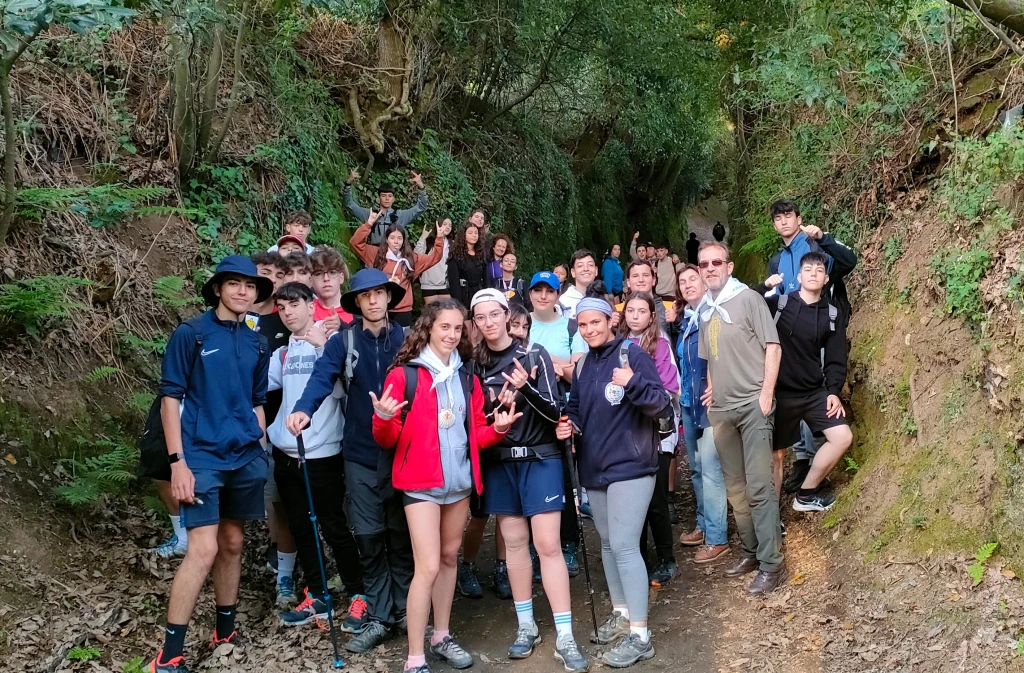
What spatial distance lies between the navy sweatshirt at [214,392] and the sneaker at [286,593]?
1.36 meters

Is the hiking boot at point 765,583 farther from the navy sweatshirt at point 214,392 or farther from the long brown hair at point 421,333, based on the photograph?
the navy sweatshirt at point 214,392

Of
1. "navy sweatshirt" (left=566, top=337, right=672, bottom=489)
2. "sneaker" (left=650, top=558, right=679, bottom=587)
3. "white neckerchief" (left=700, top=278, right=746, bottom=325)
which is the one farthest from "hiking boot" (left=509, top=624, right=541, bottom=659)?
"white neckerchief" (left=700, top=278, right=746, bottom=325)

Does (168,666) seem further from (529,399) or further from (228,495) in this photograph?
(529,399)

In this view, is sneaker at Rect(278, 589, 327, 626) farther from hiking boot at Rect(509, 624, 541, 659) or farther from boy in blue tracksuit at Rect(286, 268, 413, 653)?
hiking boot at Rect(509, 624, 541, 659)

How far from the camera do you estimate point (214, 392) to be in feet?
15.4

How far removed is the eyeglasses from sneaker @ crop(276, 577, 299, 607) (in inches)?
98.6

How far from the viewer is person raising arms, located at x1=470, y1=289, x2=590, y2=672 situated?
485 centimetres

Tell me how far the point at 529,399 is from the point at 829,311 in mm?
2824

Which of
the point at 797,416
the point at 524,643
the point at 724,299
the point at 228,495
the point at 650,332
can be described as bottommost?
the point at 524,643

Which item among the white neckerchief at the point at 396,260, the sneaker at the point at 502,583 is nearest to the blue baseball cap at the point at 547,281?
the sneaker at the point at 502,583

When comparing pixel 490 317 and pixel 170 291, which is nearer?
pixel 490 317

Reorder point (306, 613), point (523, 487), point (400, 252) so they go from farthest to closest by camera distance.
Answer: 1. point (400, 252)
2. point (306, 613)
3. point (523, 487)

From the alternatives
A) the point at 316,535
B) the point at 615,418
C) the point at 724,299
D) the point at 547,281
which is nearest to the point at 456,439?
the point at 615,418

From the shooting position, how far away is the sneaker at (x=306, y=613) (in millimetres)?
5418
